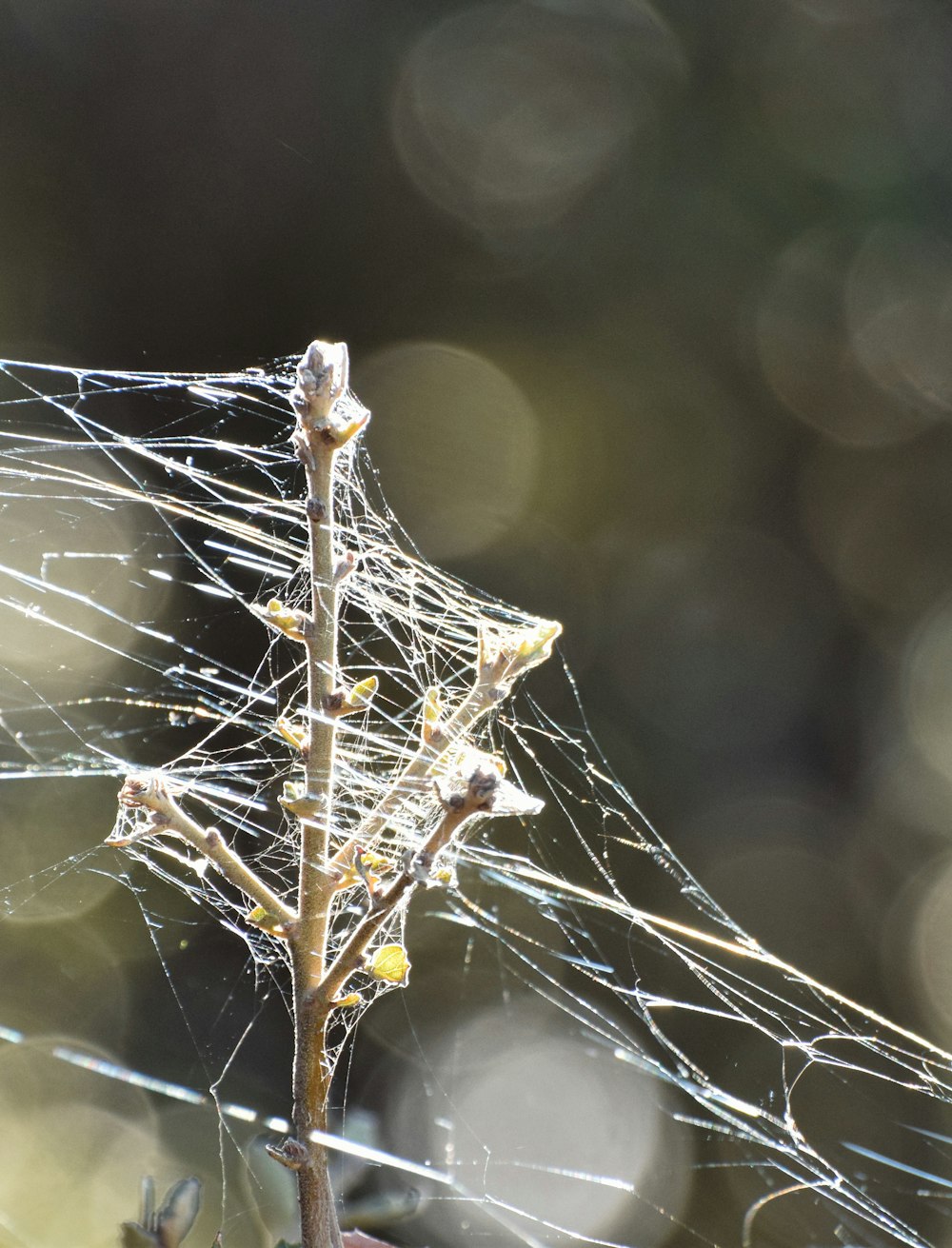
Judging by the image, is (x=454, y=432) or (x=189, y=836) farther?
(x=454, y=432)

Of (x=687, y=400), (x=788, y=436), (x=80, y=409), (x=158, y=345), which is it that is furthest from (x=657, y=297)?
(x=80, y=409)

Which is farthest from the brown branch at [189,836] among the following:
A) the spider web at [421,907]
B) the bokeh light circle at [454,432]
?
the bokeh light circle at [454,432]

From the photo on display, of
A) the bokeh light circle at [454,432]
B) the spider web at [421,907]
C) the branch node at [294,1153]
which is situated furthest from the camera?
the bokeh light circle at [454,432]

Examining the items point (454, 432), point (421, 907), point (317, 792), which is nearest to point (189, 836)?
point (317, 792)

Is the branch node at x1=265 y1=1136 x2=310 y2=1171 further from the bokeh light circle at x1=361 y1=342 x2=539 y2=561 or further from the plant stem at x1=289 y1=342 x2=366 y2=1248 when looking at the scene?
A: the bokeh light circle at x1=361 y1=342 x2=539 y2=561

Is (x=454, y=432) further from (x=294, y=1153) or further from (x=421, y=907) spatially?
(x=294, y=1153)

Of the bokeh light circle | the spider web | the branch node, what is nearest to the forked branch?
the branch node

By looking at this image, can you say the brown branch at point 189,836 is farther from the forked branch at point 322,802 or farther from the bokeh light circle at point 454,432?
the bokeh light circle at point 454,432

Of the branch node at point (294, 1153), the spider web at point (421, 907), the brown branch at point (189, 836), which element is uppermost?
the brown branch at point (189, 836)
